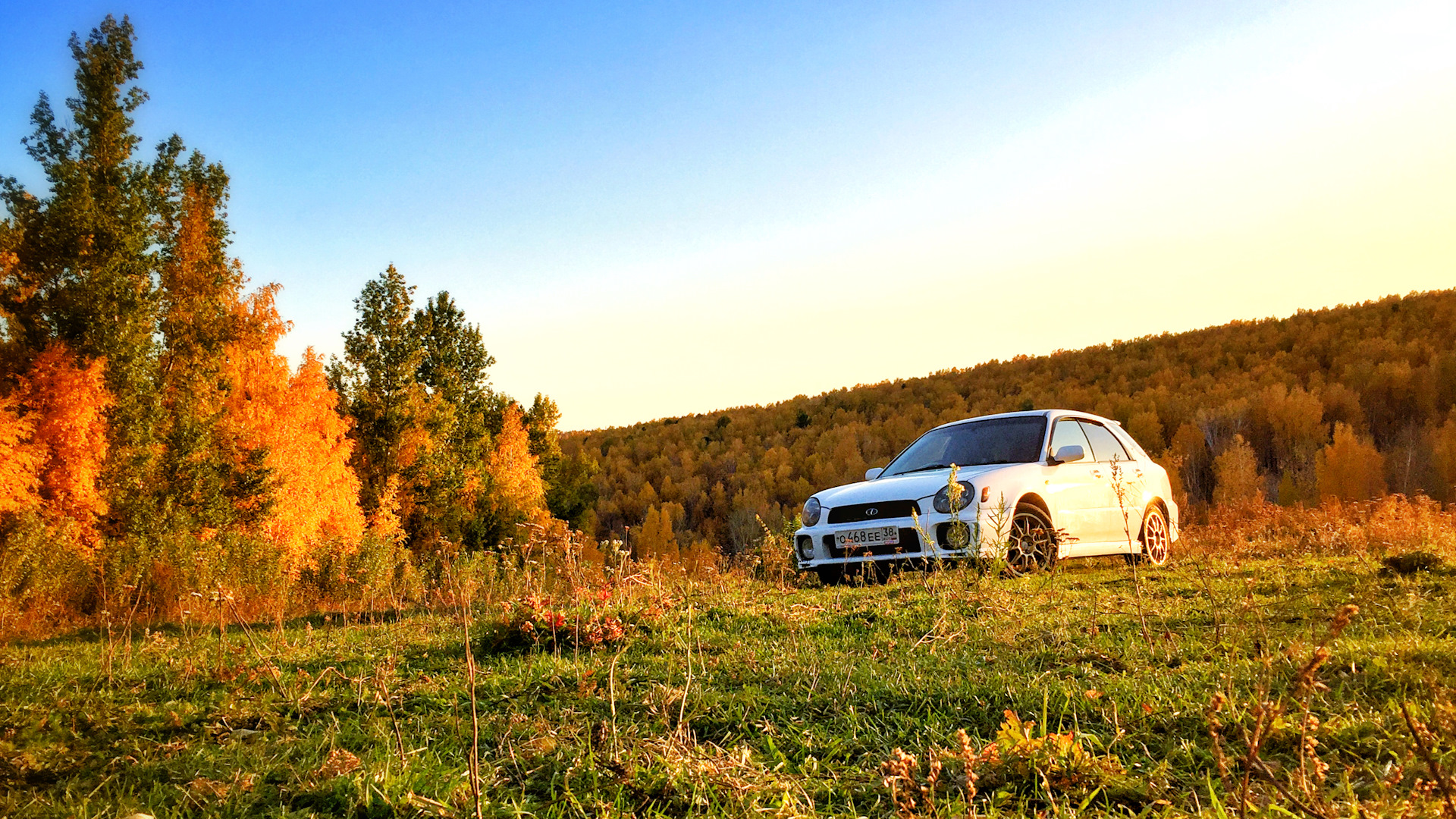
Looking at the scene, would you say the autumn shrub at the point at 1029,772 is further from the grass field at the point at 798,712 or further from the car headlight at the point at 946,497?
the car headlight at the point at 946,497

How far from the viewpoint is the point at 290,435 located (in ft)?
83.4

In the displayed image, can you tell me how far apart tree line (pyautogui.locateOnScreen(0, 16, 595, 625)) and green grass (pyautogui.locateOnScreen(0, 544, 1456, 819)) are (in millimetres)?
6755

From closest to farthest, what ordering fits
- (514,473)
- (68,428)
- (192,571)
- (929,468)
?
(929,468)
(192,571)
(68,428)
(514,473)

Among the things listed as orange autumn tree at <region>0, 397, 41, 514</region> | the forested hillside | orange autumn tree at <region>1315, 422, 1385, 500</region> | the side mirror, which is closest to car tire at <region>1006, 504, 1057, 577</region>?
the side mirror

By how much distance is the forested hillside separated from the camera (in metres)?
17.4

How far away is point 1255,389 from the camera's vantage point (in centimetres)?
2398

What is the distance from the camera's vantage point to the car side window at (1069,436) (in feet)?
27.4

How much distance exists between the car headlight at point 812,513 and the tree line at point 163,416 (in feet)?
20.2

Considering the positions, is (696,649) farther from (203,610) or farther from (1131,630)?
(203,610)

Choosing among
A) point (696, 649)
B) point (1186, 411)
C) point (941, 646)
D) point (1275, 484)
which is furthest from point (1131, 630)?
point (1186, 411)

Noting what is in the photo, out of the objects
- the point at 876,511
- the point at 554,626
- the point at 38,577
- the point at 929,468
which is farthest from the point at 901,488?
the point at 38,577

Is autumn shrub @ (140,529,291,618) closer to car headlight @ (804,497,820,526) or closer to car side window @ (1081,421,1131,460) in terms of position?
car headlight @ (804,497,820,526)

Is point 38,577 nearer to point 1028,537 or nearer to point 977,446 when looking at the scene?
point 977,446

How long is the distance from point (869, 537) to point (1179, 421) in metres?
19.1
